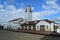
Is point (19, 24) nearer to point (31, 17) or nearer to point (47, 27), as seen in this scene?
point (31, 17)

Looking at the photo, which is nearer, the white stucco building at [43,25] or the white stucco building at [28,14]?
the white stucco building at [43,25]

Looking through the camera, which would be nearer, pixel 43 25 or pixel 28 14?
pixel 43 25

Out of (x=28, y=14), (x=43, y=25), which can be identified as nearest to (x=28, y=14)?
(x=28, y=14)

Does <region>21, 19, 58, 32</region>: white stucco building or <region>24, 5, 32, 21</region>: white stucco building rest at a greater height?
<region>24, 5, 32, 21</region>: white stucco building

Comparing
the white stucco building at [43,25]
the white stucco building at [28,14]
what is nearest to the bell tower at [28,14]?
the white stucco building at [28,14]

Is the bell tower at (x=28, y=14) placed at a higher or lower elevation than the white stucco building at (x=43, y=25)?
higher

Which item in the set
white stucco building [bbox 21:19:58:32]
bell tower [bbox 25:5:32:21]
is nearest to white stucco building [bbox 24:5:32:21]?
bell tower [bbox 25:5:32:21]

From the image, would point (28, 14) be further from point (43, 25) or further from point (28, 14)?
point (43, 25)

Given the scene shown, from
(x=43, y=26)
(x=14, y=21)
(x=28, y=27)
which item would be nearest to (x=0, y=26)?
(x=14, y=21)

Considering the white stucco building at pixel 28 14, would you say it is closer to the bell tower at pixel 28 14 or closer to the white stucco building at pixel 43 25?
the bell tower at pixel 28 14

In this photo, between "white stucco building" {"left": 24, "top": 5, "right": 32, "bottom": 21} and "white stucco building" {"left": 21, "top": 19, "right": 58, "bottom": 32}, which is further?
"white stucco building" {"left": 24, "top": 5, "right": 32, "bottom": 21}

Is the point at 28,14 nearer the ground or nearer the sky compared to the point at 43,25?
nearer the sky

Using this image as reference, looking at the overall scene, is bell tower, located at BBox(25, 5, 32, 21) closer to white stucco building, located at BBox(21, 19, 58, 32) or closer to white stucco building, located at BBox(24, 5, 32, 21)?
white stucco building, located at BBox(24, 5, 32, 21)

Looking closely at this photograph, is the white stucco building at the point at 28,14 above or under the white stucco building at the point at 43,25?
above
